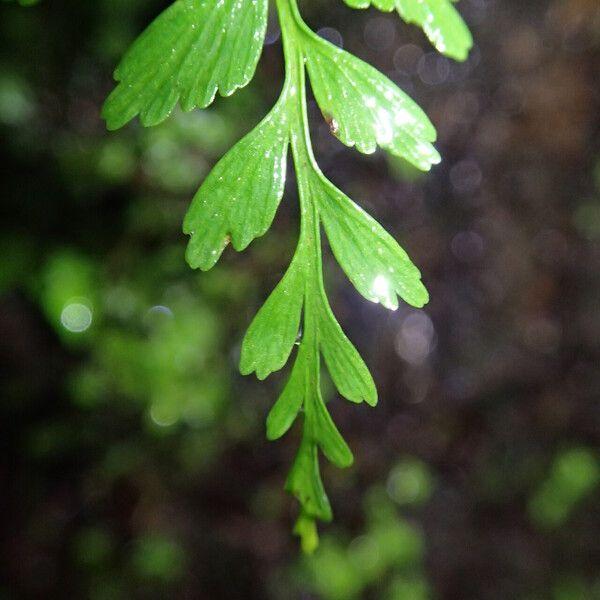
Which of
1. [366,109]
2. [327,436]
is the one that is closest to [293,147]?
[366,109]

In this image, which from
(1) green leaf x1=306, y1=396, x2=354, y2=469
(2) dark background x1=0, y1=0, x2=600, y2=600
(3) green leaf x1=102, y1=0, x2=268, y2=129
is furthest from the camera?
(2) dark background x1=0, y1=0, x2=600, y2=600

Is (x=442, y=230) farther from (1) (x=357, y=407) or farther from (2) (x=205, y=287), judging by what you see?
(2) (x=205, y=287)

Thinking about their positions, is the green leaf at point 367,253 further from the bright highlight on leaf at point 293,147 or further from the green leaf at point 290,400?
the green leaf at point 290,400

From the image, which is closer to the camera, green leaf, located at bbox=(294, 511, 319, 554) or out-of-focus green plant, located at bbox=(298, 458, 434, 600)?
green leaf, located at bbox=(294, 511, 319, 554)

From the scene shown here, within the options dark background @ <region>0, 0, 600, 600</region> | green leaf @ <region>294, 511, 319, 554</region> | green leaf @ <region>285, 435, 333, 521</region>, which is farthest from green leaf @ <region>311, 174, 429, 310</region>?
dark background @ <region>0, 0, 600, 600</region>

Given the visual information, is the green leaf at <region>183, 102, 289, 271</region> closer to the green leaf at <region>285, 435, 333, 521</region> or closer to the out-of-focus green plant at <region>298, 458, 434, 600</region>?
the green leaf at <region>285, 435, 333, 521</region>

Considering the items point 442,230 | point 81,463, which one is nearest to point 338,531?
point 81,463
